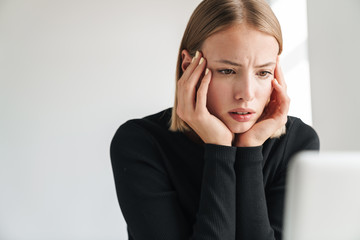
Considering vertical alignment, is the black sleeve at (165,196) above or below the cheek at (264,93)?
below

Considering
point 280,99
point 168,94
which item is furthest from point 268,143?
point 168,94

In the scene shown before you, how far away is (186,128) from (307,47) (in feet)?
4.49

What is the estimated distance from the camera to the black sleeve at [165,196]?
964mm

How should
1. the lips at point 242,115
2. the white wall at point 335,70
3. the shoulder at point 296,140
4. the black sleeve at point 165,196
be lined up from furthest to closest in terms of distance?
the white wall at point 335,70, the shoulder at point 296,140, the lips at point 242,115, the black sleeve at point 165,196

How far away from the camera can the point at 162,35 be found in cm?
263

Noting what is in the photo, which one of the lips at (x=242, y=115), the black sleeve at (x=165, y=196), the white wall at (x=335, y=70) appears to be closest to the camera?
the black sleeve at (x=165, y=196)

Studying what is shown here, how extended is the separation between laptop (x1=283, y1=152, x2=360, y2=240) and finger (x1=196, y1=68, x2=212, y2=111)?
25.9 inches

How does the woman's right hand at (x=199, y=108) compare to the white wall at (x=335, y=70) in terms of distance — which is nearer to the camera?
the woman's right hand at (x=199, y=108)

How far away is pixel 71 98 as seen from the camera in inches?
101

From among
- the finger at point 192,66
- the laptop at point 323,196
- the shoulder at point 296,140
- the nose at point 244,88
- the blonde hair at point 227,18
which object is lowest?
the shoulder at point 296,140

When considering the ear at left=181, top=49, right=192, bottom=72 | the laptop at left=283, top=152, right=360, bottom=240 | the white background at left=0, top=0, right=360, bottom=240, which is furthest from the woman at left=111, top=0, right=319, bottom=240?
the white background at left=0, top=0, right=360, bottom=240

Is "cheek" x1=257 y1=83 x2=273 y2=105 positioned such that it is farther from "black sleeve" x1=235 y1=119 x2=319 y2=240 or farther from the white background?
the white background

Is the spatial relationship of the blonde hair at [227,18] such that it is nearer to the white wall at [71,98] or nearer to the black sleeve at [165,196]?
the black sleeve at [165,196]

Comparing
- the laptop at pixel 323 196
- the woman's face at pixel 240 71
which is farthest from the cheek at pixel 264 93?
the laptop at pixel 323 196
